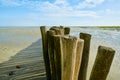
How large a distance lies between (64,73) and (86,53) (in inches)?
55.4

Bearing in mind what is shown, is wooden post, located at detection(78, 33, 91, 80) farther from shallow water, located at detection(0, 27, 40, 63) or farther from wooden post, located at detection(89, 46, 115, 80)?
shallow water, located at detection(0, 27, 40, 63)

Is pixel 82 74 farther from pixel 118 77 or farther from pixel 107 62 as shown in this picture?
pixel 118 77

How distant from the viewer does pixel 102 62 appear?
9.98ft

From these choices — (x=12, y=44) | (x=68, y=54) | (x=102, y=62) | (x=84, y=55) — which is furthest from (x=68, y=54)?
(x=12, y=44)

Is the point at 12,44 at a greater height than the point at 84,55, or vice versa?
the point at 84,55

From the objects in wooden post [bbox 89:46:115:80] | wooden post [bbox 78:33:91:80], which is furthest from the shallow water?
wooden post [bbox 89:46:115:80]

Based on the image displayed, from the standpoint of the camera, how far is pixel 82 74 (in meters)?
4.14

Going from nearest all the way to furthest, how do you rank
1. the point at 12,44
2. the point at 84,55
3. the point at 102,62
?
1. the point at 102,62
2. the point at 84,55
3. the point at 12,44

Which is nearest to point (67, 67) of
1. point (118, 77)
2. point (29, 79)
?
point (29, 79)

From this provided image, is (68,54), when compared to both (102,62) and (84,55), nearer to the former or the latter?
(102,62)

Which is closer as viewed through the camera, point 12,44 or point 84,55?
point 84,55

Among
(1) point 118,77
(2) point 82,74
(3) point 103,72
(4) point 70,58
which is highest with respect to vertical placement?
(4) point 70,58

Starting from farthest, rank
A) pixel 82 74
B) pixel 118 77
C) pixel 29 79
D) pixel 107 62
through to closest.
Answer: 1. pixel 118 77
2. pixel 29 79
3. pixel 82 74
4. pixel 107 62

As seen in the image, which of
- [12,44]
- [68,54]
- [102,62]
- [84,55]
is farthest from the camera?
[12,44]
